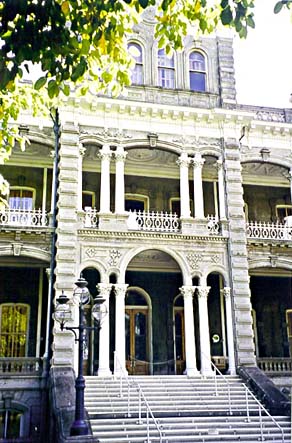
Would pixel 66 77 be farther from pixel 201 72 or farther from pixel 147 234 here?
pixel 201 72

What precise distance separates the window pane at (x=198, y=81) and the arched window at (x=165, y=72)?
794 millimetres

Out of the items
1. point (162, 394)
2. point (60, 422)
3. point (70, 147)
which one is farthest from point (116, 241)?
point (60, 422)

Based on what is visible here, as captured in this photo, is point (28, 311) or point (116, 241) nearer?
point (116, 241)

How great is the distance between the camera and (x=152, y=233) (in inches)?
725

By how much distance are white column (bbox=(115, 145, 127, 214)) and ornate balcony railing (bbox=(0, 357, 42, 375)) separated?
228 inches

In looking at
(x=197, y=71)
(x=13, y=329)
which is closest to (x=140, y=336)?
(x=13, y=329)

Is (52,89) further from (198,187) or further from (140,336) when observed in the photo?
(140,336)

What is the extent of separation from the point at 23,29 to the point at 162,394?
40.0ft

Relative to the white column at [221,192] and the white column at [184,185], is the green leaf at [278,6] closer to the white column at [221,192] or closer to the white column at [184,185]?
the white column at [184,185]

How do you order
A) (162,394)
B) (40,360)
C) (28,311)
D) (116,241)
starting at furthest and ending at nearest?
(28,311)
(116,241)
(40,360)
(162,394)

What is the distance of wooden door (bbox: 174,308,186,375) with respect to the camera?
67.2ft

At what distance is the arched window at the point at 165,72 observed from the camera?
20719 mm

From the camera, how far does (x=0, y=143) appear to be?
381 inches

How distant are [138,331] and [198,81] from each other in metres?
10.3
